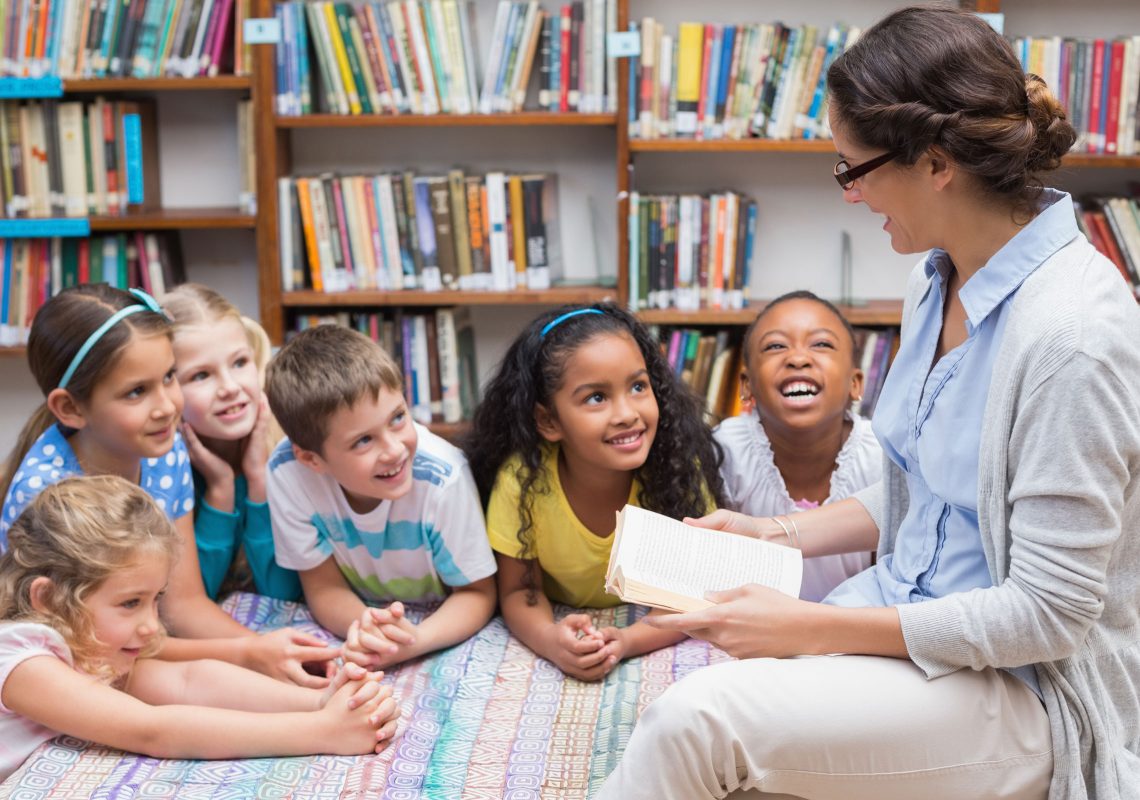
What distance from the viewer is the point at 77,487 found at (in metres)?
1.70

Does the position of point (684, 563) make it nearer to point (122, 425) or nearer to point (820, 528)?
point (820, 528)

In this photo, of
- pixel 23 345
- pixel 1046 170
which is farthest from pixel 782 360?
pixel 23 345

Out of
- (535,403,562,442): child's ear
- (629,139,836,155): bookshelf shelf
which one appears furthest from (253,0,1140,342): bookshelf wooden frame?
(535,403,562,442): child's ear

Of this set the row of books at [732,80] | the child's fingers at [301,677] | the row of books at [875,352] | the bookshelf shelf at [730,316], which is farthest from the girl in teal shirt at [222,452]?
the row of books at [875,352]

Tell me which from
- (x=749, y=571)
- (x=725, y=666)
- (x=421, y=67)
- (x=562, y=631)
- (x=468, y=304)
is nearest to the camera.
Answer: (x=725, y=666)

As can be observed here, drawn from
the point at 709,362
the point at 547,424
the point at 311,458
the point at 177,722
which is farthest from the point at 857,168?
the point at 709,362

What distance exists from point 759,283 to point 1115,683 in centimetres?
217

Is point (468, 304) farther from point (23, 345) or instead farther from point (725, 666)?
point (725, 666)

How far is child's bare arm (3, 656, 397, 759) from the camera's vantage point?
1568 mm

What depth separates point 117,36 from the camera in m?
3.04

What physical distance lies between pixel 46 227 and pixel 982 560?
104 inches

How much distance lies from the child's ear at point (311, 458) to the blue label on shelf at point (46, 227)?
4.90 ft

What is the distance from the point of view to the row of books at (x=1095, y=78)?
296cm

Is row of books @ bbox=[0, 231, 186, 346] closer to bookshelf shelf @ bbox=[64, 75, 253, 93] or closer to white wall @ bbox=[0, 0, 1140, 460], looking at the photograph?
white wall @ bbox=[0, 0, 1140, 460]
